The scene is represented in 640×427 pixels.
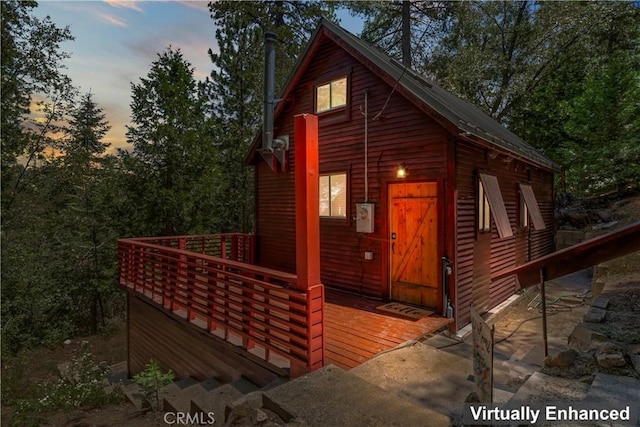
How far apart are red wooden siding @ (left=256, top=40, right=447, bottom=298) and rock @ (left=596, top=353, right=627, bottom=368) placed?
127 inches

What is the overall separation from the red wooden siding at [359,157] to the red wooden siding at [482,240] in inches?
28.5

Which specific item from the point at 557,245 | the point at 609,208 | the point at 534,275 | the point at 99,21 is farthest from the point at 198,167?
the point at 609,208

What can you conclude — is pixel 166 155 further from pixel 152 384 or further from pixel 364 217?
pixel 152 384

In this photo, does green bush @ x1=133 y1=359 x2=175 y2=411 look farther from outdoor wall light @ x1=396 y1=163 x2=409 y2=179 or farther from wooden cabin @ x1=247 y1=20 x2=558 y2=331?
outdoor wall light @ x1=396 y1=163 x2=409 y2=179

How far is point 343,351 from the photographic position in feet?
14.0

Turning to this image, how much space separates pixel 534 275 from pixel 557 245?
11.0 meters

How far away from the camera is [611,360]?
9.38 ft

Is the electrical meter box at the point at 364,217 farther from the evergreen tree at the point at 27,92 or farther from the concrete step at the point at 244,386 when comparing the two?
the evergreen tree at the point at 27,92

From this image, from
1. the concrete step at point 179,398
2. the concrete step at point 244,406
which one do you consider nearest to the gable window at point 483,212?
the concrete step at point 244,406

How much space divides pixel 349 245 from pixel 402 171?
1.98 meters

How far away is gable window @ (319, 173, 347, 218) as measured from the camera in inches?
281

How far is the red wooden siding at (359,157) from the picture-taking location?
5.82 meters

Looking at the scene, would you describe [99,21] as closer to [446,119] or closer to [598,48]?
[446,119]

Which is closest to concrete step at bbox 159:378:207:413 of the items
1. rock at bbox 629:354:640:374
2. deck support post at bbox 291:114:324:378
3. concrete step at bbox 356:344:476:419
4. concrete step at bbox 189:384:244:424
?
concrete step at bbox 189:384:244:424
